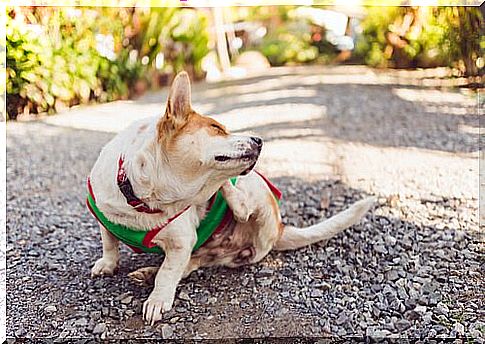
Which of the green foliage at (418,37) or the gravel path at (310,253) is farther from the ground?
the green foliage at (418,37)

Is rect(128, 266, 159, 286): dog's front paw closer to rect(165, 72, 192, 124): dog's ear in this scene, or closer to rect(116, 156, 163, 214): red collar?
rect(116, 156, 163, 214): red collar

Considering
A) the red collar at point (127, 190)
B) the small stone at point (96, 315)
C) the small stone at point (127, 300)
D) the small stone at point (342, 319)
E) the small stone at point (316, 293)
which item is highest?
the red collar at point (127, 190)

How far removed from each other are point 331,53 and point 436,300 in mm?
8186

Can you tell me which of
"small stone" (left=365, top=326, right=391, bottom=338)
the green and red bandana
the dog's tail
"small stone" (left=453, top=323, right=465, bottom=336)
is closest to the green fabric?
the green and red bandana

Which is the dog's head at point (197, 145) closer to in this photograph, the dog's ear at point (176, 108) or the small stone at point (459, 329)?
the dog's ear at point (176, 108)

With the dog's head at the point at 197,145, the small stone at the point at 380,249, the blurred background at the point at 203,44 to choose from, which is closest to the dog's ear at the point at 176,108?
the dog's head at the point at 197,145

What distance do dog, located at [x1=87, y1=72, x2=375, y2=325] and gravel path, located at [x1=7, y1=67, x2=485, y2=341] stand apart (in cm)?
8

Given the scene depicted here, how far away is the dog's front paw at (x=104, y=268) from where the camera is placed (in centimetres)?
251

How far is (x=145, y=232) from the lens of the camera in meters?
2.19

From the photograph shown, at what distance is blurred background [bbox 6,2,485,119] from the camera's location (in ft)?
16.9

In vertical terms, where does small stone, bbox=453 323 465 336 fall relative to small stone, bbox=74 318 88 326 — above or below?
below

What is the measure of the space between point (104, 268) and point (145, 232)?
43 cm

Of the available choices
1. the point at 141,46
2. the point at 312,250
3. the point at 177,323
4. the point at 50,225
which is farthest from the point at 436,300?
the point at 141,46

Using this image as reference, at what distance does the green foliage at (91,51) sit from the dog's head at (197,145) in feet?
9.68
